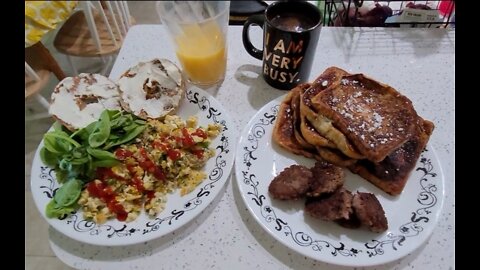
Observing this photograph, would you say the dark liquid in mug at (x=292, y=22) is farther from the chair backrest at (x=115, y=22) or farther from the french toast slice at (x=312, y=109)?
the chair backrest at (x=115, y=22)

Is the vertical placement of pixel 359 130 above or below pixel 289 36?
below

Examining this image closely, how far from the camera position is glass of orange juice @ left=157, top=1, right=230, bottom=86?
0.95 m

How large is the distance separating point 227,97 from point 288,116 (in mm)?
228

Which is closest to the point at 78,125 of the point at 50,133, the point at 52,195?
the point at 50,133

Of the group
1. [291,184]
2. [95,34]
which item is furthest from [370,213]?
[95,34]

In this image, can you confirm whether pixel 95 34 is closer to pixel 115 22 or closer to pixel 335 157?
pixel 115 22

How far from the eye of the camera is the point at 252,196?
0.78 metres

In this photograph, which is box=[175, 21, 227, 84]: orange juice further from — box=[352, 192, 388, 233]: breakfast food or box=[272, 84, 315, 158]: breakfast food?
box=[352, 192, 388, 233]: breakfast food

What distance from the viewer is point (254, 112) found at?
1.01m

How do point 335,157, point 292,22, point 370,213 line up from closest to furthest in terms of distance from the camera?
point 370,213, point 335,157, point 292,22

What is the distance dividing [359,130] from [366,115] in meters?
0.06

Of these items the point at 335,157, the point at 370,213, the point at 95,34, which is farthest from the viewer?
the point at 95,34

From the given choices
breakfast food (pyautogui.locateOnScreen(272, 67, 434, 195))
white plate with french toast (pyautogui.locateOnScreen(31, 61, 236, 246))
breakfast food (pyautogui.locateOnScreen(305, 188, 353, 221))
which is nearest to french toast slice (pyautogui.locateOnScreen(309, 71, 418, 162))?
breakfast food (pyautogui.locateOnScreen(272, 67, 434, 195))

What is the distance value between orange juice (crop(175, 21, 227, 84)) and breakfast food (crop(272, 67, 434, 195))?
0.89 ft
